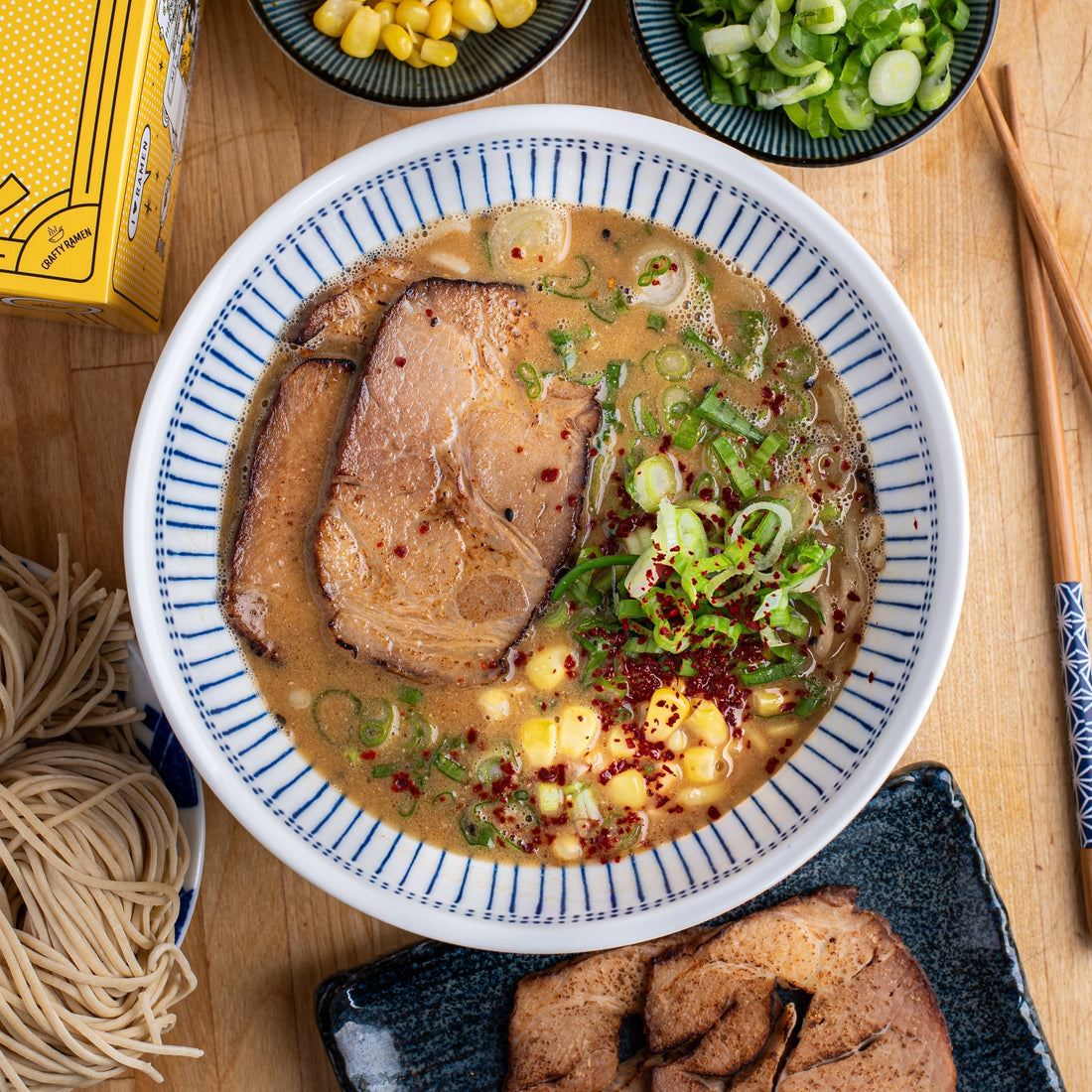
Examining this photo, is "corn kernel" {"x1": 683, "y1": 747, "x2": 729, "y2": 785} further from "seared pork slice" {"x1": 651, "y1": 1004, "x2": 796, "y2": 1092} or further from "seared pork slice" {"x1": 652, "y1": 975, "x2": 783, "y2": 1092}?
"seared pork slice" {"x1": 651, "y1": 1004, "x2": 796, "y2": 1092}

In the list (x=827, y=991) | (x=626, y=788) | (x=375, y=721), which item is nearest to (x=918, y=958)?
(x=827, y=991)

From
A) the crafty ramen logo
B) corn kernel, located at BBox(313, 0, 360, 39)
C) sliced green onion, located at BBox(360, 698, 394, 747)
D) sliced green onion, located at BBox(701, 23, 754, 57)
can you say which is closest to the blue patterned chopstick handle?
sliced green onion, located at BBox(701, 23, 754, 57)

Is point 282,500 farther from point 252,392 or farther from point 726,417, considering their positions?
point 726,417

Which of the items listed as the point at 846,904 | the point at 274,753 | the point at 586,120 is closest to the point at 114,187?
the point at 586,120

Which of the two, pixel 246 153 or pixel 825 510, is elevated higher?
pixel 246 153

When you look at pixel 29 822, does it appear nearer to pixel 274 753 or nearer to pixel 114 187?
pixel 274 753

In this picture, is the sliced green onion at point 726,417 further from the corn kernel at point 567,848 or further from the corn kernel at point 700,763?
the corn kernel at point 567,848
